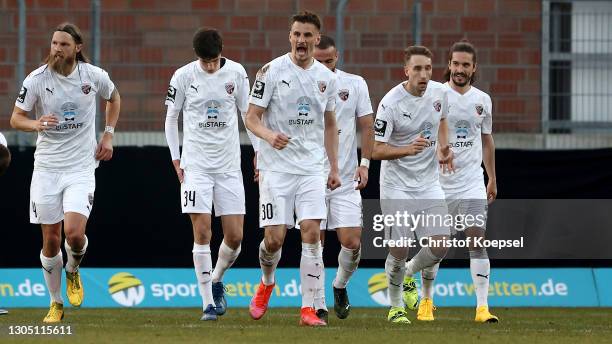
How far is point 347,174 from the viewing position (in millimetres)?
13203

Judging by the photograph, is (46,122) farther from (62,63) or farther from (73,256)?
(73,256)

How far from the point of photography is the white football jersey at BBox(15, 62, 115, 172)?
1234 cm

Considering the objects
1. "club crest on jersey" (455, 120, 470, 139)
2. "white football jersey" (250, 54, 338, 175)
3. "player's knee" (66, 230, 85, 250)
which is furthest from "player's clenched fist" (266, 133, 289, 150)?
"club crest on jersey" (455, 120, 470, 139)

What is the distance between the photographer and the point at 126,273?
16094 mm

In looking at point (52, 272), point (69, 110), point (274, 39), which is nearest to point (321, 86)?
point (69, 110)

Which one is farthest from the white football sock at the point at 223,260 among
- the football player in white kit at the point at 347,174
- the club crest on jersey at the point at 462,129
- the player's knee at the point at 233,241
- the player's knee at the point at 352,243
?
the club crest on jersey at the point at 462,129

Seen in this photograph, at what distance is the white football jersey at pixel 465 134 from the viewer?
13586 mm

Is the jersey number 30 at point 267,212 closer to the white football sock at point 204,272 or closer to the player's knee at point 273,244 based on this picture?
the player's knee at point 273,244

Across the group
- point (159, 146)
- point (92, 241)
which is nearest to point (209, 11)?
point (159, 146)

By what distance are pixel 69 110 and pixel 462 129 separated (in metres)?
3.68

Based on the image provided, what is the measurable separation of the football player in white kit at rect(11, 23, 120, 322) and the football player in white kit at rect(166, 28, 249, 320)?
68 cm

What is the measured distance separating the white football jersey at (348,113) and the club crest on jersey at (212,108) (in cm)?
124

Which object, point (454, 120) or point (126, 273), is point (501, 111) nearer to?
point (454, 120)

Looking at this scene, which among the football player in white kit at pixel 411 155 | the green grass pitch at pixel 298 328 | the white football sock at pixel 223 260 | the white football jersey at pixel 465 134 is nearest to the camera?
the green grass pitch at pixel 298 328
